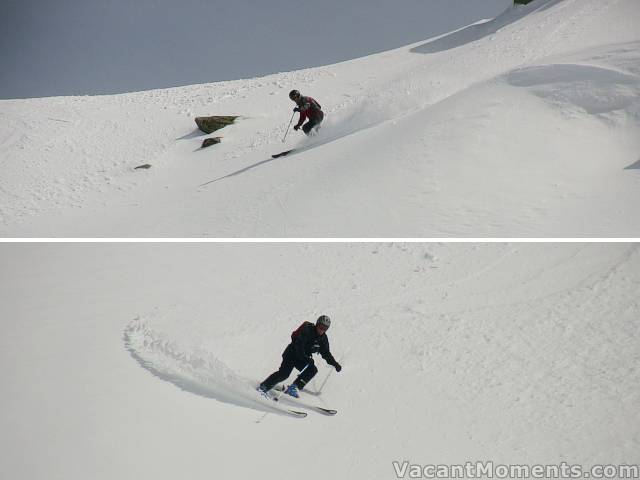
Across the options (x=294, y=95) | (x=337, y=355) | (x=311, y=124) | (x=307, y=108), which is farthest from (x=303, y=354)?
(x=311, y=124)

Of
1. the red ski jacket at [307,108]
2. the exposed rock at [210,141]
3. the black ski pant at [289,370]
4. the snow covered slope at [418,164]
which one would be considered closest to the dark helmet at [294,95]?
the red ski jacket at [307,108]

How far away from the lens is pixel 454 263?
735cm

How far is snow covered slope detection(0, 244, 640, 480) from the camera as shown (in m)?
4.08

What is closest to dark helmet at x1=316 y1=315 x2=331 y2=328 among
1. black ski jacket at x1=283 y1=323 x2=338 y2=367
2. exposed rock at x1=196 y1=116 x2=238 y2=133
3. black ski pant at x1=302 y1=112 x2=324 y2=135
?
black ski jacket at x1=283 y1=323 x2=338 y2=367

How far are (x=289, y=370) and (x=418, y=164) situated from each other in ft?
14.2

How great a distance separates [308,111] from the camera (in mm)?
11500

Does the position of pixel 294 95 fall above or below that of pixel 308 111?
above

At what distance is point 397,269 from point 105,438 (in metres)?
4.76

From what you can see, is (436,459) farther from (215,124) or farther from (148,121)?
(148,121)

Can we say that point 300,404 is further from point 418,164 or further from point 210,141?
point 210,141

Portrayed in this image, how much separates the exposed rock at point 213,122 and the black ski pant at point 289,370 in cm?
1383

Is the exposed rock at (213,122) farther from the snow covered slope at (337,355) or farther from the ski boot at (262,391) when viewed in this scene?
the ski boot at (262,391)

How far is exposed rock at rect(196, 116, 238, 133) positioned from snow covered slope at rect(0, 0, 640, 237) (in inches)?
16.0

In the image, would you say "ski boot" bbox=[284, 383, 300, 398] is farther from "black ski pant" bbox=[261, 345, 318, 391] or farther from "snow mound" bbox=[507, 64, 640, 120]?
"snow mound" bbox=[507, 64, 640, 120]
